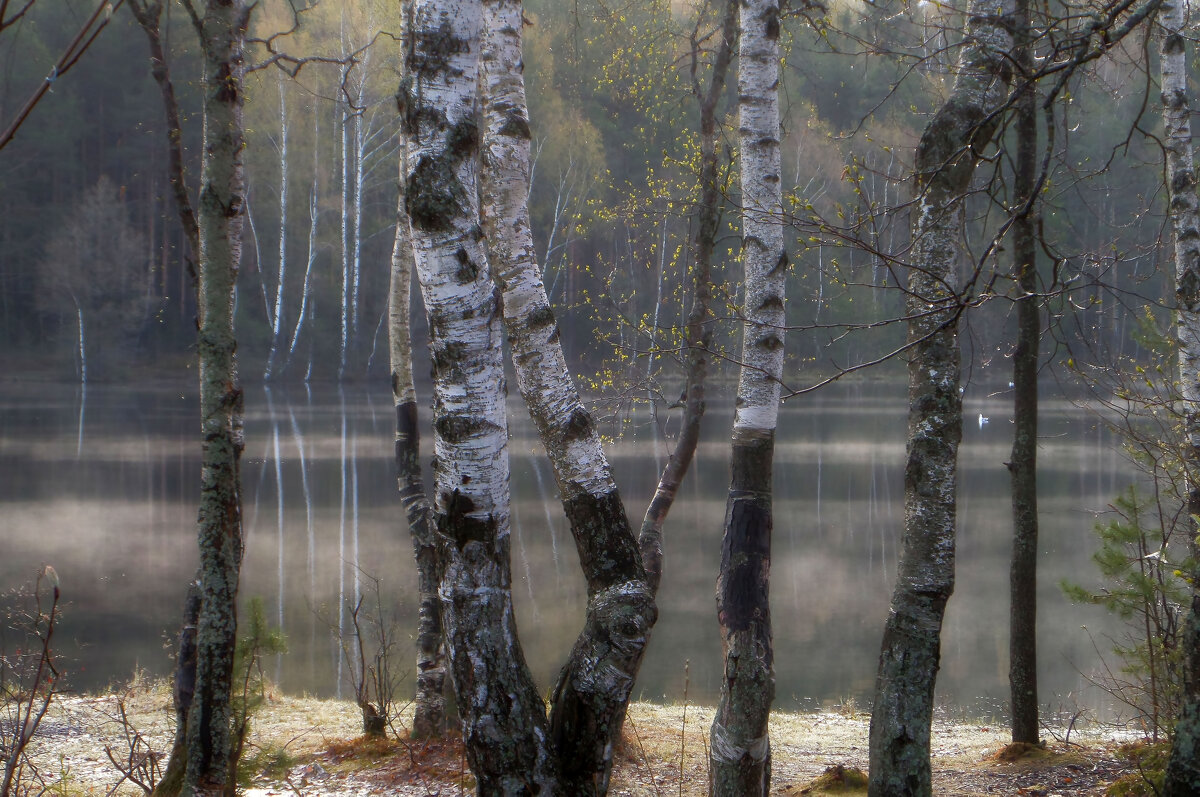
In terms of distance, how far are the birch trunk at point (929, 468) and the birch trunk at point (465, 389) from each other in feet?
5.86

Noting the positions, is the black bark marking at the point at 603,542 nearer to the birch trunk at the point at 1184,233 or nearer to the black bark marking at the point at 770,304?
the black bark marking at the point at 770,304

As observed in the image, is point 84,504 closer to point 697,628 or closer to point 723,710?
point 697,628

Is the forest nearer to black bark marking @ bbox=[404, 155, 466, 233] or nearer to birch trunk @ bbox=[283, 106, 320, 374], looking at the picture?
black bark marking @ bbox=[404, 155, 466, 233]

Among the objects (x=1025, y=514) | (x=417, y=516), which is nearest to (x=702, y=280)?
(x=417, y=516)

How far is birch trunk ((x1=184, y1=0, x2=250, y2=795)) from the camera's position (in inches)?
147

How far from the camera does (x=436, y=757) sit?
5176mm

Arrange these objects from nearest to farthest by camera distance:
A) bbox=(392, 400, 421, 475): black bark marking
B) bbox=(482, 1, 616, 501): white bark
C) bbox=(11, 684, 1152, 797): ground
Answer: bbox=(482, 1, 616, 501): white bark, bbox=(11, 684, 1152, 797): ground, bbox=(392, 400, 421, 475): black bark marking

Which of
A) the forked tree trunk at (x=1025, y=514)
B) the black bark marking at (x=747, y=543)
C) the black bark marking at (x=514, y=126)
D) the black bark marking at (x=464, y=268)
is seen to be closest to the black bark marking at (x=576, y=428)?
the black bark marking at (x=464, y=268)

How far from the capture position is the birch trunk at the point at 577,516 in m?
2.48

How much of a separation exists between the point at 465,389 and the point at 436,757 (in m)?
3.38

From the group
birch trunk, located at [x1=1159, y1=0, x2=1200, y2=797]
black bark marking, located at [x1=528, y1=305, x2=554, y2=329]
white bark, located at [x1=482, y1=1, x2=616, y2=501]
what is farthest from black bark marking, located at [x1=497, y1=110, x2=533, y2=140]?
birch trunk, located at [x1=1159, y1=0, x2=1200, y2=797]

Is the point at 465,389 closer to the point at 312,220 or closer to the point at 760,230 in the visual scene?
the point at 760,230

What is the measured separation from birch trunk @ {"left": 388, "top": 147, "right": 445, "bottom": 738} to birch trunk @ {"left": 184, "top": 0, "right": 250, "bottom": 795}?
Result: 155cm

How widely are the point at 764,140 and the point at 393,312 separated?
8.43ft
